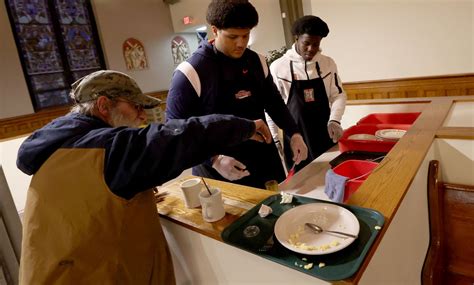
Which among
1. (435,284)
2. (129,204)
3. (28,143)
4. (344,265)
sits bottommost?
(435,284)

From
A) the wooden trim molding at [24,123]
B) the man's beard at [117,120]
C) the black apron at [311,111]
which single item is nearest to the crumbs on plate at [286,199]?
the man's beard at [117,120]

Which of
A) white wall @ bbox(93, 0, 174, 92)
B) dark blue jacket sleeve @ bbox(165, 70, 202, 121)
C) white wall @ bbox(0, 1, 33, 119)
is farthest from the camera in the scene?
white wall @ bbox(93, 0, 174, 92)

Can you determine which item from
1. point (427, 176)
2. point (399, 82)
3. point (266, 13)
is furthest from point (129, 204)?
point (266, 13)

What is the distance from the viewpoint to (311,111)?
190 centimetres

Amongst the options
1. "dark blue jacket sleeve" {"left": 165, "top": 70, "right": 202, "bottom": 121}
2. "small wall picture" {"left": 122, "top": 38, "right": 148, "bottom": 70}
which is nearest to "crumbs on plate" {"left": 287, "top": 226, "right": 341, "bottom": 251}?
"dark blue jacket sleeve" {"left": 165, "top": 70, "right": 202, "bottom": 121}

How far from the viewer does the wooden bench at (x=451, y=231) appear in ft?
4.16

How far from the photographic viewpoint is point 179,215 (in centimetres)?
99

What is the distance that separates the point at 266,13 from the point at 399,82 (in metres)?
2.21

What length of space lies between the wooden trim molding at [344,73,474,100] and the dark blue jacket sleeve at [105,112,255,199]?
3327mm

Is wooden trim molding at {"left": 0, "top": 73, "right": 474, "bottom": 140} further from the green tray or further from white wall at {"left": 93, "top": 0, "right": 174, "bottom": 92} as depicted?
white wall at {"left": 93, "top": 0, "right": 174, "bottom": 92}

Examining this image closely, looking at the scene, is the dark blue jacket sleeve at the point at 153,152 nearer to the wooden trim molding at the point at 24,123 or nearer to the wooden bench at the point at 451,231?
the wooden bench at the point at 451,231

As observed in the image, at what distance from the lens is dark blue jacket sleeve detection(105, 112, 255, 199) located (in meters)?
0.71

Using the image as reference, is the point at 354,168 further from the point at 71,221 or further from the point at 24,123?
the point at 24,123

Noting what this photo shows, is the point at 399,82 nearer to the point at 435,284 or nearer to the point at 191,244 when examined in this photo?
the point at 435,284
